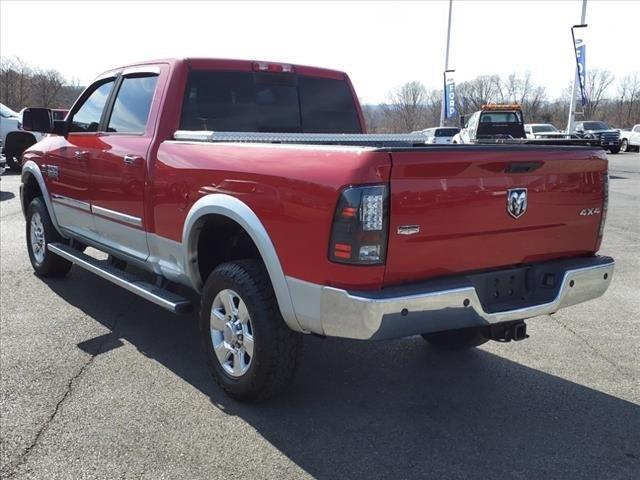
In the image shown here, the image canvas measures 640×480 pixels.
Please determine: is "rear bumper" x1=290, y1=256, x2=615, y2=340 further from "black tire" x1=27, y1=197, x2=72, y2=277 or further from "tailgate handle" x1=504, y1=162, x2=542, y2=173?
"black tire" x1=27, y1=197, x2=72, y2=277

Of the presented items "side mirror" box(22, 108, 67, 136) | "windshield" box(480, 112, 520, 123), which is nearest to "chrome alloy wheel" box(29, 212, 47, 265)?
"side mirror" box(22, 108, 67, 136)

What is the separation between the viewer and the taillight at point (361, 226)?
2701 millimetres

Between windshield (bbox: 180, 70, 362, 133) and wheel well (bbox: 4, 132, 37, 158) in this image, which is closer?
windshield (bbox: 180, 70, 362, 133)

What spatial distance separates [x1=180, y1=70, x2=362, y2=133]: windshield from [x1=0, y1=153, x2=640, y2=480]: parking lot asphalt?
1.73m

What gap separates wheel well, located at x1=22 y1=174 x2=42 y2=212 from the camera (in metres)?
6.38

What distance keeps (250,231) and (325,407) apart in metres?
1.18

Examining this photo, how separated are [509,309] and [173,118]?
2.59m

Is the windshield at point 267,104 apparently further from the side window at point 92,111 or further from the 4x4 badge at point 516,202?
the 4x4 badge at point 516,202

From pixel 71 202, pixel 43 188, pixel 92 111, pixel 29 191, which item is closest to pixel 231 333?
pixel 71 202

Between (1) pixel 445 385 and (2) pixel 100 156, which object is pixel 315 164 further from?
(2) pixel 100 156

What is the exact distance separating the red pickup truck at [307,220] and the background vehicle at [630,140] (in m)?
35.3

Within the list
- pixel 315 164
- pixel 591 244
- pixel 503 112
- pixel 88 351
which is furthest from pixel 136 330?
pixel 503 112

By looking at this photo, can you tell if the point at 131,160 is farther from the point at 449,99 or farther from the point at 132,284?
Answer: the point at 449,99

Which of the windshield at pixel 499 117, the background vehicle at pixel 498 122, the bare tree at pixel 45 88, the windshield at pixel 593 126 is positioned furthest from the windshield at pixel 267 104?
the bare tree at pixel 45 88
